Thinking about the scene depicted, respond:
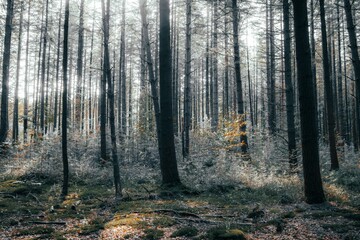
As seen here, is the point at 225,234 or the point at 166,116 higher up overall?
the point at 166,116

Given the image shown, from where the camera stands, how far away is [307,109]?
251 inches

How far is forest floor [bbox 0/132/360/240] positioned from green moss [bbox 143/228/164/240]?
0.02 m

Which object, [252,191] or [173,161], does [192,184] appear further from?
[252,191]

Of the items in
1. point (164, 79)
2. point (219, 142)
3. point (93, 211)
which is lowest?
point (93, 211)

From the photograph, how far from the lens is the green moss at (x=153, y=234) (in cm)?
478

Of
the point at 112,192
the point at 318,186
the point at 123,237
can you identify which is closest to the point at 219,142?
the point at 112,192

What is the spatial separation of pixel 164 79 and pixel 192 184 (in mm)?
3660

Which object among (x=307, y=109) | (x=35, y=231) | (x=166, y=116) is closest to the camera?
(x=35, y=231)

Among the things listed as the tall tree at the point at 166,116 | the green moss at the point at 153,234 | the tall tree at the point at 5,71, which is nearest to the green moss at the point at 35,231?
the green moss at the point at 153,234

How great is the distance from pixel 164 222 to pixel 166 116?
4357 millimetres

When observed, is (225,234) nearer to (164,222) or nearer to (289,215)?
(164,222)

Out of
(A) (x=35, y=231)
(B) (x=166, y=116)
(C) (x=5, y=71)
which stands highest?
(C) (x=5, y=71)

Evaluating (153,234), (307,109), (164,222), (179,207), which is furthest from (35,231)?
(307,109)

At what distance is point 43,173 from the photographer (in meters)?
11.2
